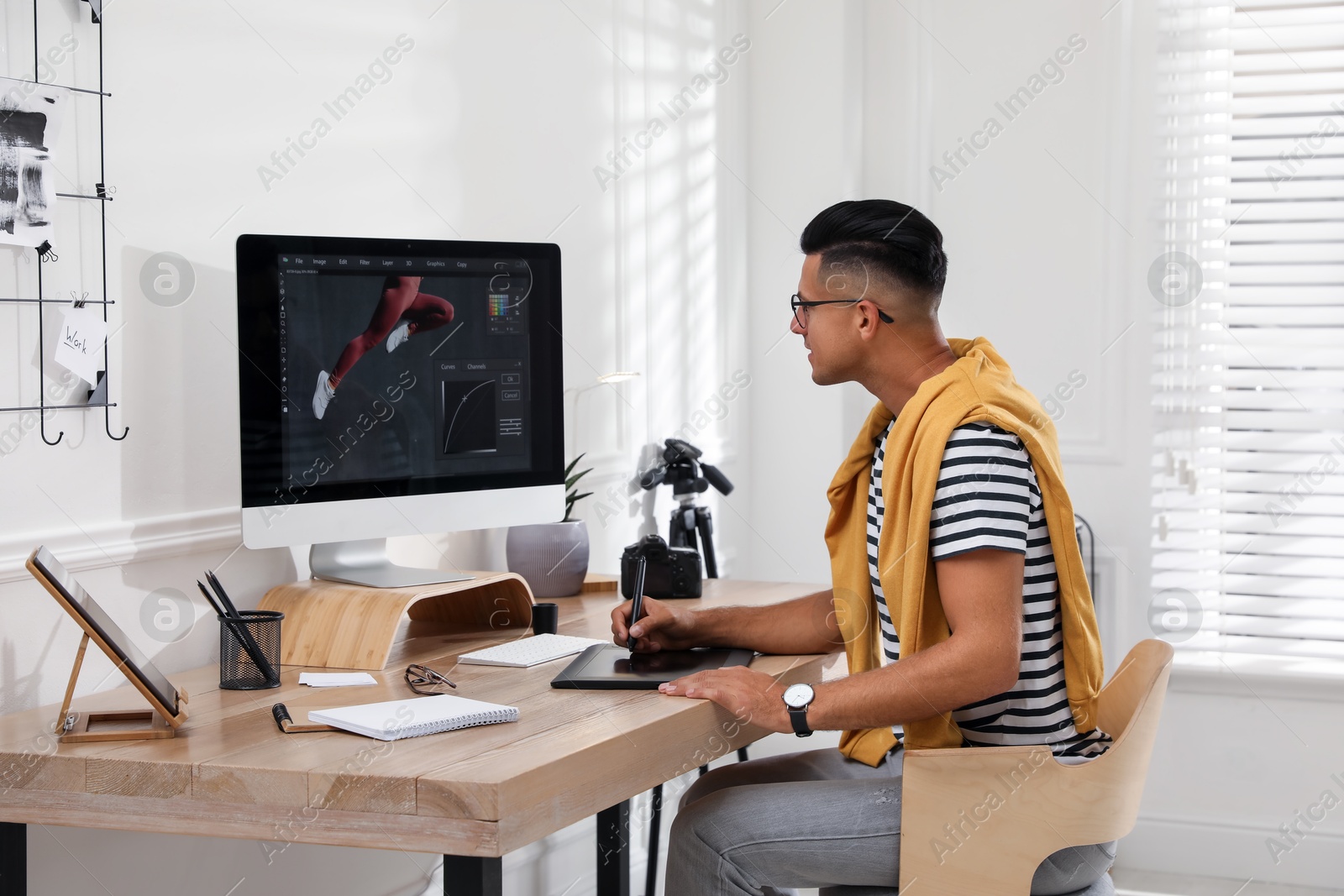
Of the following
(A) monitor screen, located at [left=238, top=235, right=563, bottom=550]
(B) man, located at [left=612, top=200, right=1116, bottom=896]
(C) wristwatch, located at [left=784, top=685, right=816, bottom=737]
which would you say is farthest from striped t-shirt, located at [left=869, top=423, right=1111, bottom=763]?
(A) monitor screen, located at [left=238, top=235, right=563, bottom=550]

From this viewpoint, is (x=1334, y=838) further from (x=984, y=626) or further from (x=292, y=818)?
(x=292, y=818)

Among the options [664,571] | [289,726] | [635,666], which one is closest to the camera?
[289,726]

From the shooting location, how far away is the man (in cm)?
154

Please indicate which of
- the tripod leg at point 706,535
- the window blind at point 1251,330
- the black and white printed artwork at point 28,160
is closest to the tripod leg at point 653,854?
the tripod leg at point 706,535

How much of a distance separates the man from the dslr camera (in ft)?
1.28

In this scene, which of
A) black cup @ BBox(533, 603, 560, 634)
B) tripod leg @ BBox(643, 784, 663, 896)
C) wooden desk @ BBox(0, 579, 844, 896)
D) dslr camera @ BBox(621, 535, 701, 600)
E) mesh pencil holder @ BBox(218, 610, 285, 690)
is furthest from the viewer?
tripod leg @ BBox(643, 784, 663, 896)

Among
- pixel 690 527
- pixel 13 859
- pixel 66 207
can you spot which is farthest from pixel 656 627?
pixel 690 527

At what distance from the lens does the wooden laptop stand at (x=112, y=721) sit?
135 centimetres

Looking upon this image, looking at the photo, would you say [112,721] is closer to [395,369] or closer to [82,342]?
[82,342]

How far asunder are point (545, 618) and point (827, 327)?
0.67 metres

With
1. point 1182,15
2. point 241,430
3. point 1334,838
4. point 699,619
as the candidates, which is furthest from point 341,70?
point 1334,838

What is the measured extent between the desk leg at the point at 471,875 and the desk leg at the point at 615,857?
2.65ft

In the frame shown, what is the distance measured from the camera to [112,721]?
4.70 ft

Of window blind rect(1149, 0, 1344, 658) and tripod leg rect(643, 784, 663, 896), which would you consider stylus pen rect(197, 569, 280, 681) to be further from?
window blind rect(1149, 0, 1344, 658)
